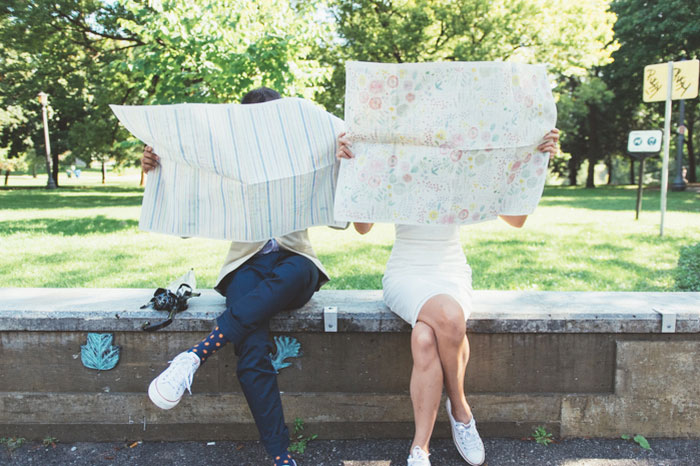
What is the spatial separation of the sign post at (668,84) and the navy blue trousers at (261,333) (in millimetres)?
Result: 7483

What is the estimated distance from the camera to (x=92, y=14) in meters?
18.3

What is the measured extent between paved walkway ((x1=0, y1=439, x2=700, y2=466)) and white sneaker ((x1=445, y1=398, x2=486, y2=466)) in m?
0.08

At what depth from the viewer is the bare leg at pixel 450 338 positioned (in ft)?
7.80

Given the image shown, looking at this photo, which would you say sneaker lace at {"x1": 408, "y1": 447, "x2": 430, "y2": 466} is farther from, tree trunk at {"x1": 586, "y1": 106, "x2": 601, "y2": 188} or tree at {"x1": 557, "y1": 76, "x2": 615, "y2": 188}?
tree trunk at {"x1": 586, "y1": 106, "x2": 601, "y2": 188}

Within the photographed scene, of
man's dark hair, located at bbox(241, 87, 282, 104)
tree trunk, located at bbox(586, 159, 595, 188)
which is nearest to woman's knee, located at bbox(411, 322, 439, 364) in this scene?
man's dark hair, located at bbox(241, 87, 282, 104)

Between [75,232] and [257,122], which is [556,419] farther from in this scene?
[75,232]

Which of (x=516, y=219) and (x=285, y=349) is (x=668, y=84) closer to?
(x=516, y=219)

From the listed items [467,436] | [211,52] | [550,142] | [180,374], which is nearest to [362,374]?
[467,436]

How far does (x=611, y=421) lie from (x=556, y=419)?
29cm

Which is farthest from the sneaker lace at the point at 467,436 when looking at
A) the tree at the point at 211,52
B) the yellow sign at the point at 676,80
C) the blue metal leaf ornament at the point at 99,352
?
the yellow sign at the point at 676,80

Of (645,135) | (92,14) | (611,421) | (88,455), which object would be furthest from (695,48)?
(88,455)

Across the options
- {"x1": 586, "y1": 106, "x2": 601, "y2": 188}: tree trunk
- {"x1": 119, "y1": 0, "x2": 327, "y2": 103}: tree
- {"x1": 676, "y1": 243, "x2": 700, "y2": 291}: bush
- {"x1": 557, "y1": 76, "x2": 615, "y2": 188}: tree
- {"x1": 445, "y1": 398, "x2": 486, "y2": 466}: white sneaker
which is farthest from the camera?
{"x1": 586, "y1": 106, "x2": 601, "y2": 188}: tree trunk

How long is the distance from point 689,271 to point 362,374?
3.60 meters

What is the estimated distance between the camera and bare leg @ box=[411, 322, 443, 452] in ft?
7.80
